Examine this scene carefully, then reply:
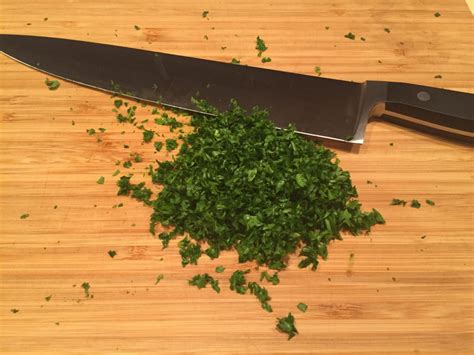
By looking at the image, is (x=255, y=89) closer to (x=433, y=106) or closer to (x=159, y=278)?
(x=433, y=106)

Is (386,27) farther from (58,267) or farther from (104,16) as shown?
(58,267)

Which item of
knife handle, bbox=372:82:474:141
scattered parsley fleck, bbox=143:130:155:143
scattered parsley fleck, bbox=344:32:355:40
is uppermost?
scattered parsley fleck, bbox=344:32:355:40

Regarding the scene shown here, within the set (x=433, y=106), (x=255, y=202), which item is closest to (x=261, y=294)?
(x=255, y=202)

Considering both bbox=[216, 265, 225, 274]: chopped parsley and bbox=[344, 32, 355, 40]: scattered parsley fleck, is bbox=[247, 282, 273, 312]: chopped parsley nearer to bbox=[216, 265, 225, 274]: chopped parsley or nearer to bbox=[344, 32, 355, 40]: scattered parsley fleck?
bbox=[216, 265, 225, 274]: chopped parsley

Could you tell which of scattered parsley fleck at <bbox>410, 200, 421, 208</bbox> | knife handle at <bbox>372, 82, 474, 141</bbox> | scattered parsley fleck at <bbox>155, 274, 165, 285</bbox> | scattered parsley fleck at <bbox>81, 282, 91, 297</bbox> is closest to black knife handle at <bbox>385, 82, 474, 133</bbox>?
knife handle at <bbox>372, 82, 474, 141</bbox>

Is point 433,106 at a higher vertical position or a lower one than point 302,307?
higher
